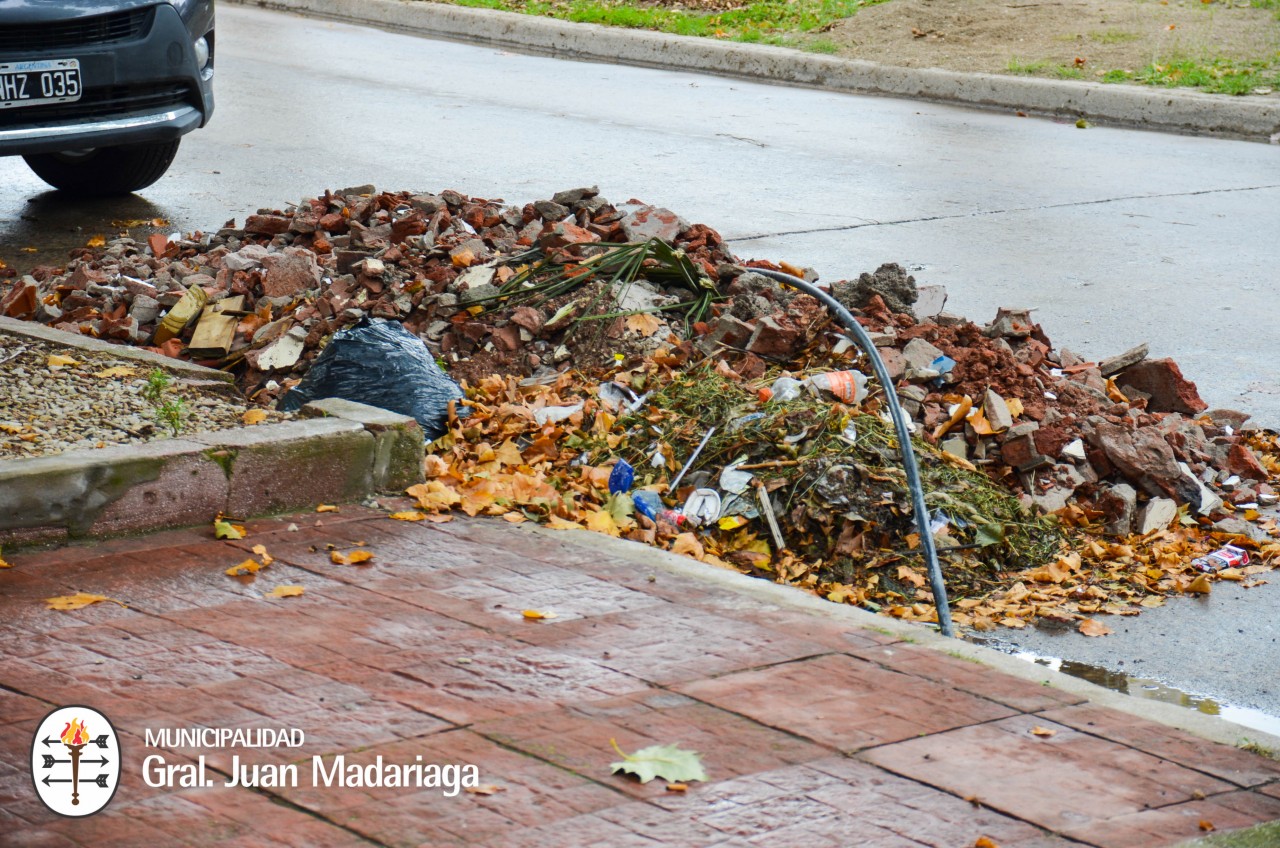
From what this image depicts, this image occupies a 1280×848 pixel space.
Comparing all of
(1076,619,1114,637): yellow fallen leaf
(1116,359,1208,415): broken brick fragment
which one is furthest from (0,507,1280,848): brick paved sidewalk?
(1116,359,1208,415): broken brick fragment

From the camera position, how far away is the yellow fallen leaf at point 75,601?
3.54 m

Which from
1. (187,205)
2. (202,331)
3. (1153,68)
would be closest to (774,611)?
(202,331)

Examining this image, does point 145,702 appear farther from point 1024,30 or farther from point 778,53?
point 1024,30

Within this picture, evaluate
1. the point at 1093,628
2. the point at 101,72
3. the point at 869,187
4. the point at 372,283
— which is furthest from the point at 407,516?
the point at 869,187

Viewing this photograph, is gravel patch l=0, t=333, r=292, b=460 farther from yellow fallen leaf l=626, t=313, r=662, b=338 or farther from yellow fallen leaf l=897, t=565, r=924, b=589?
yellow fallen leaf l=897, t=565, r=924, b=589

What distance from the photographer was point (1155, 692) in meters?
3.83

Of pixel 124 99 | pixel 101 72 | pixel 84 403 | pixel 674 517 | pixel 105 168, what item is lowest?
pixel 674 517

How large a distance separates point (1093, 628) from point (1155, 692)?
15.2 inches

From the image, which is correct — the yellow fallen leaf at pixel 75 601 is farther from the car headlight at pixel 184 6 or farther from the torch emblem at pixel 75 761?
the car headlight at pixel 184 6

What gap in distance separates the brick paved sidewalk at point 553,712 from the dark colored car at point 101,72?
394cm

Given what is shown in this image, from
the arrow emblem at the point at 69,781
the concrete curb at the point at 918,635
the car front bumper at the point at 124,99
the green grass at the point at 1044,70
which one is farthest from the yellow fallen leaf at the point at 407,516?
the green grass at the point at 1044,70

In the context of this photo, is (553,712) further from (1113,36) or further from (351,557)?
(1113,36)

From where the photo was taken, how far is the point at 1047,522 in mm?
4789

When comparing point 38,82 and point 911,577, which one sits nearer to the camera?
point 911,577
